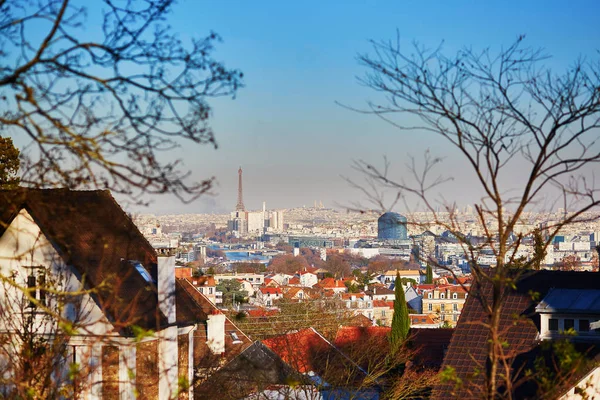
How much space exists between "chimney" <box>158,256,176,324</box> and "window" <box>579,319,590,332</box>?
19.8 ft

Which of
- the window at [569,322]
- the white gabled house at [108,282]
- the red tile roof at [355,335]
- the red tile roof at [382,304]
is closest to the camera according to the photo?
the white gabled house at [108,282]

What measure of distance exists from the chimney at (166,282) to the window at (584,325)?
603cm

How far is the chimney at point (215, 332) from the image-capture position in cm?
1778

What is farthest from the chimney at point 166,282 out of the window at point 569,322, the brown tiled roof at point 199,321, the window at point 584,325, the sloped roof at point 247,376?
the window at point 584,325

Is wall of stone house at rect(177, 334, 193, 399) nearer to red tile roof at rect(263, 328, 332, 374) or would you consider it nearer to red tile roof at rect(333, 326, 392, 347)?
red tile roof at rect(263, 328, 332, 374)

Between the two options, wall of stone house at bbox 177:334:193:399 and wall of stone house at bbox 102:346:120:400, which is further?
wall of stone house at bbox 177:334:193:399

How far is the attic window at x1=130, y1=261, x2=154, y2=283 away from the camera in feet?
39.4

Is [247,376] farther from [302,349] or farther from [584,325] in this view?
[584,325]

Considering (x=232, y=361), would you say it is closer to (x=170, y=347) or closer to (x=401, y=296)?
(x=170, y=347)

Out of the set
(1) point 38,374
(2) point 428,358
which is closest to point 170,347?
(1) point 38,374

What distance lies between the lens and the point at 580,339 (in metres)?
12.5

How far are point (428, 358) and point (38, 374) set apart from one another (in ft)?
57.0

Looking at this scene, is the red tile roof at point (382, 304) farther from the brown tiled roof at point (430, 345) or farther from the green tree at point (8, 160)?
the green tree at point (8, 160)

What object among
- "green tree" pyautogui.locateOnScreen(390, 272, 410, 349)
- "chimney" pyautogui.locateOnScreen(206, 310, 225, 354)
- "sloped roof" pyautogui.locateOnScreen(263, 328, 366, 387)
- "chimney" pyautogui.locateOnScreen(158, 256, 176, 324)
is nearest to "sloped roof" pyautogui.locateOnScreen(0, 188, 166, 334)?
"chimney" pyautogui.locateOnScreen(158, 256, 176, 324)
